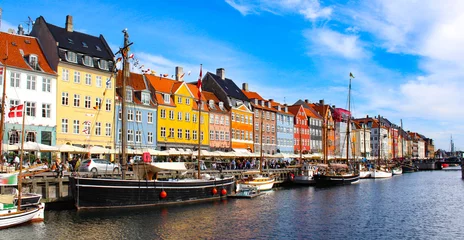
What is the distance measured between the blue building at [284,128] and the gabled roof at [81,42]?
43492mm

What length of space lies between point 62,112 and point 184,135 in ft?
66.8

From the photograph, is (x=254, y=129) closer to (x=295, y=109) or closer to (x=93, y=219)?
(x=295, y=109)

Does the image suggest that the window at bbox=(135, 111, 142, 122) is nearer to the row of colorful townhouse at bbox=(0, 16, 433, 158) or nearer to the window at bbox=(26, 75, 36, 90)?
the row of colorful townhouse at bbox=(0, 16, 433, 158)

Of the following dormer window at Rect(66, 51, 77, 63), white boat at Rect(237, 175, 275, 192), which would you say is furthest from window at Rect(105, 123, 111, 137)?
white boat at Rect(237, 175, 275, 192)

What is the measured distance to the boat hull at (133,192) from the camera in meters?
34.0

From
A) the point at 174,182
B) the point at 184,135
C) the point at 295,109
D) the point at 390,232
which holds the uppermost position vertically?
the point at 295,109

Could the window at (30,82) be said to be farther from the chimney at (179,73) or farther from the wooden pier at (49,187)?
the chimney at (179,73)

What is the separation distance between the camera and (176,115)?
67812mm

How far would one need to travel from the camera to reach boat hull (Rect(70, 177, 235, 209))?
3403 cm

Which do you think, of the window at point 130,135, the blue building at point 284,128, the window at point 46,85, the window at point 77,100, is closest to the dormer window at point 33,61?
the window at point 46,85

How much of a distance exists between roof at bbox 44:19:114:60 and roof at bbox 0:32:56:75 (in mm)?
2586

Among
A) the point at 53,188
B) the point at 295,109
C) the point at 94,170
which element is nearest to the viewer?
the point at 53,188

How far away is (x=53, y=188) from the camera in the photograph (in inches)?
1464

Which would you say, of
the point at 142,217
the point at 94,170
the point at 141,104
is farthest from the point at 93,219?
the point at 141,104
